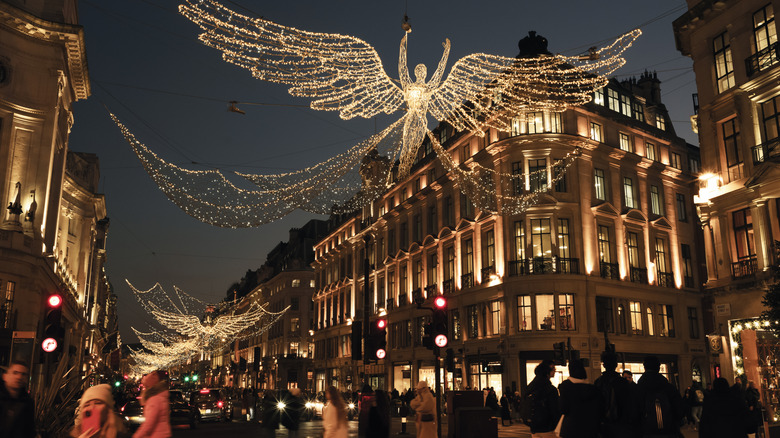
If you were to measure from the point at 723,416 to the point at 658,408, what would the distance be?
186cm

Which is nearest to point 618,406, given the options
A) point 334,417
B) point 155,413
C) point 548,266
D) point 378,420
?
point 334,417

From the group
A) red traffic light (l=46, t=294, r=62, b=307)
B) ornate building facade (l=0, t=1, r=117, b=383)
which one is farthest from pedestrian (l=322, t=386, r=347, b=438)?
ornate building facade (l=0, t=1, r=117, b=383)

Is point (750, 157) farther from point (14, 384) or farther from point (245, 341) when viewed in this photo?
point (245, 341)

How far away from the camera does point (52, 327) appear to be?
15117mm

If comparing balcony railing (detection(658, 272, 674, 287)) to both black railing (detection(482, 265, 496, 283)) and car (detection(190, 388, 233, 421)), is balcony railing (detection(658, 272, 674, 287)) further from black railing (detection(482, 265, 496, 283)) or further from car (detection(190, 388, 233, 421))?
car (detection(190, 388, 233, 421))

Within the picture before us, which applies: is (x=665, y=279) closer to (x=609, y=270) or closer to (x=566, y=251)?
(x=609, y=270)

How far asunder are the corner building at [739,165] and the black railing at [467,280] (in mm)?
18314

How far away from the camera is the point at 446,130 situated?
154ft

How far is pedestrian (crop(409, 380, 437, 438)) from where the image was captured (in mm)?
13008

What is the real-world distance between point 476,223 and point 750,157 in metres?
20.1

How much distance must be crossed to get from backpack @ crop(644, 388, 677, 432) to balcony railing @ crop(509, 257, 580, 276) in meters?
28.9

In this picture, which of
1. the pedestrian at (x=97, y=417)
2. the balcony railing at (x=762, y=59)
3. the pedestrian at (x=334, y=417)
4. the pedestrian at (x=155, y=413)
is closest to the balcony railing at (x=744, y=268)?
the balcony railing at (x=762, y=59)

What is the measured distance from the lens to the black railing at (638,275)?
39.2 metres

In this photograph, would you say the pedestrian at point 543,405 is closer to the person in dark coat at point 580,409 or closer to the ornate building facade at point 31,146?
the person in dark coat at point 580,409
